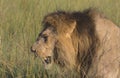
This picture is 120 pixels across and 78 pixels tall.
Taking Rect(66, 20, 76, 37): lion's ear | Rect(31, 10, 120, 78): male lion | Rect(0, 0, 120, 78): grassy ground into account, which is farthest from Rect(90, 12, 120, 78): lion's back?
Rect(0, 0, 120, 78): grassy ground

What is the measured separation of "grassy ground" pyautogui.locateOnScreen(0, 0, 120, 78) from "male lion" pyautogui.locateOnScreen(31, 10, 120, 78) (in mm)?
348

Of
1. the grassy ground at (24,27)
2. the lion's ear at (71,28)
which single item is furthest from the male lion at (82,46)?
the grassy ground at (24,27)

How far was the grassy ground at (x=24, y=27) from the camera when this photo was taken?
3162 mm

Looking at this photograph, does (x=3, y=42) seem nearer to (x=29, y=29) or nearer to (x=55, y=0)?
(x=29, y=29)

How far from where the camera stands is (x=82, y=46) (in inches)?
106

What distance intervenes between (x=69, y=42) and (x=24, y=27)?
2.09 m

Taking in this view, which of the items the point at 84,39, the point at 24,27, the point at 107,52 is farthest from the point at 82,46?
the point at 24,27

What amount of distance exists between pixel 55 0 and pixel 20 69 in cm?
267

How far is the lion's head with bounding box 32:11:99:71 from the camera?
265 cm

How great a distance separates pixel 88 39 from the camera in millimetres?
2674

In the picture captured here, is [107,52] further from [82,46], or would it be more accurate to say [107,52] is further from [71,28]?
[71,28]

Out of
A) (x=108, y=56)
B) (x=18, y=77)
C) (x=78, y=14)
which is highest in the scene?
(x=78, y=14)

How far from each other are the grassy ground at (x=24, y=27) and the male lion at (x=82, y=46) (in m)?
0.35

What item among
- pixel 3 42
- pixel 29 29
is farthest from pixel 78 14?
pixel 29 29
